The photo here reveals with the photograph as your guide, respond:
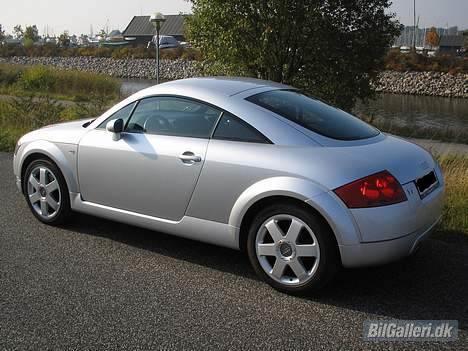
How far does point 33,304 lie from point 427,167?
2.95m

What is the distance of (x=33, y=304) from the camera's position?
3822mm

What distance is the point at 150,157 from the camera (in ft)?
15.1

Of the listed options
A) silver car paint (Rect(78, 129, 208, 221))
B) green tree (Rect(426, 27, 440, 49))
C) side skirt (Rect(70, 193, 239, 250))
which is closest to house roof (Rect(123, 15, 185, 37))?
green tree (Rect(426, 27, 440, 49))

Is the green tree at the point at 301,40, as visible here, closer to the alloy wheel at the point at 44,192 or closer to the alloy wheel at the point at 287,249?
the alloy wheel at the point at 44,192

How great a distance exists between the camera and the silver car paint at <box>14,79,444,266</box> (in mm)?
3783

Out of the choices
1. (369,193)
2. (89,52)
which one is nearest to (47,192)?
(369,193)

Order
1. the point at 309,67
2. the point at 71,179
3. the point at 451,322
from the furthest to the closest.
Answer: the point at 309,67, the point at 71,179, the point at 451,322

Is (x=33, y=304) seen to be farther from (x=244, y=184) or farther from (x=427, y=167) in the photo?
(x=427, y=167)

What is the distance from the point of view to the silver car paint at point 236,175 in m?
3.78

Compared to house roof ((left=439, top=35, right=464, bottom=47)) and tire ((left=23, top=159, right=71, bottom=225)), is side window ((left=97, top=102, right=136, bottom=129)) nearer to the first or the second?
tire ((left=23, top=159, right=71, bottom=225))

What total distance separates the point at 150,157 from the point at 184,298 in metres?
1.24

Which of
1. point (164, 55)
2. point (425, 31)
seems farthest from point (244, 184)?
point (425, 31)

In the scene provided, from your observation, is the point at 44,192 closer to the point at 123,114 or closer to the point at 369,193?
the point at 123,114

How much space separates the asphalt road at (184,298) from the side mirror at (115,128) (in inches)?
37.8
